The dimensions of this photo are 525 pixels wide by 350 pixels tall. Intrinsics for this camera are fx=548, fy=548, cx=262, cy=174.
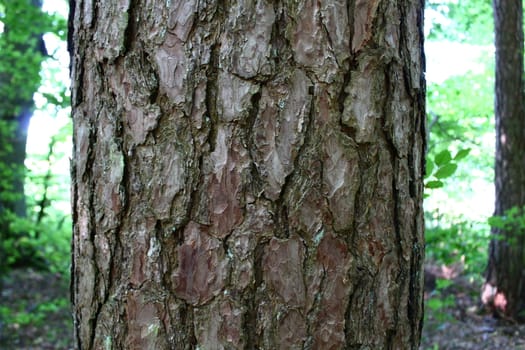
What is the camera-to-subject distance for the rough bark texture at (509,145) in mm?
6914

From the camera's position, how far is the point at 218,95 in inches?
40.3

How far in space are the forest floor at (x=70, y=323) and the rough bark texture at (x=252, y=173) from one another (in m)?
4.27

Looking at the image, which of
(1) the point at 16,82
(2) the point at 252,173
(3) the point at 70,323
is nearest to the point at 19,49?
(1) the point at 16,82

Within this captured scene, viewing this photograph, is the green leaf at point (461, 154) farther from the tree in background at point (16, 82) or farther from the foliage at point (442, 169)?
the tree in background at point (16, 82)

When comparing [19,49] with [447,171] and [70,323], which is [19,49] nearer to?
[70,323]

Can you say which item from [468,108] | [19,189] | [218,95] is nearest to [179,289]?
[218,95]

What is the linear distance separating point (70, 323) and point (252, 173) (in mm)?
7838

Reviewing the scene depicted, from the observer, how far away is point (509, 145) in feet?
22.9

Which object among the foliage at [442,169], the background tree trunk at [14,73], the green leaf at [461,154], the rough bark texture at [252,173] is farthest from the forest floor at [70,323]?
the rough bark texture at [252,173]

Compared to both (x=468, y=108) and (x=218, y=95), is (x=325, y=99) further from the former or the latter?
(x=468, y=108)

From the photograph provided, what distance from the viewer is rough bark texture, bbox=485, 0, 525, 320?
6914mm

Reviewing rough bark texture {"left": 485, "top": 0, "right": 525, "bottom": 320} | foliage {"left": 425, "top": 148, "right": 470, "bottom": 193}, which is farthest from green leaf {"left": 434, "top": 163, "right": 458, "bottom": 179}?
rough bark texture {"left": 485, "top": 0, "right": 525, "bottom": 320}

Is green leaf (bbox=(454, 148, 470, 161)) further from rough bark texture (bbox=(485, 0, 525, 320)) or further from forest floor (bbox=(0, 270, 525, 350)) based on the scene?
rough bark texture (bbox=(485, 0, 525, 320))

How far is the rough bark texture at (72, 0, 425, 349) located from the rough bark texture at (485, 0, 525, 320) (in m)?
6.44
